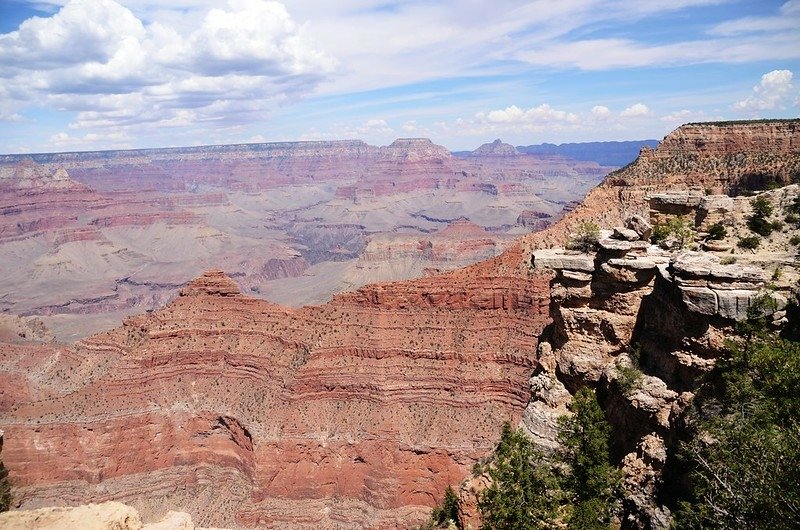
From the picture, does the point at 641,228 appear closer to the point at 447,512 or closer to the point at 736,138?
the point at 447,512

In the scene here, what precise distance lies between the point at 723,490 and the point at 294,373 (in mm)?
39737

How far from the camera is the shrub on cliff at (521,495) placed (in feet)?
53.3

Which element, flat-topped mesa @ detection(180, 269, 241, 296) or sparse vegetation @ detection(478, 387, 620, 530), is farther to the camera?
flat-topped mesa @ detection(180, 269, 241, 296)

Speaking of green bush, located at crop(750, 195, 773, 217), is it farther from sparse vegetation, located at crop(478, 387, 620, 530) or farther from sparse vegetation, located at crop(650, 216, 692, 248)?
sparse vegetation, located at crop(478, 387, 620, 530)

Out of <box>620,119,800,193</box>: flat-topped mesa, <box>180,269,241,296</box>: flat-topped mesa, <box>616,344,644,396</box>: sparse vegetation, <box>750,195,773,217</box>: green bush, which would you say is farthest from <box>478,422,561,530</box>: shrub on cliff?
<box>620,119,800,193</box>: flat-topped mesa

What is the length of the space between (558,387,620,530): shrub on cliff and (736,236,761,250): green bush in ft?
28.1

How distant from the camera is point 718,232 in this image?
21.4 meters

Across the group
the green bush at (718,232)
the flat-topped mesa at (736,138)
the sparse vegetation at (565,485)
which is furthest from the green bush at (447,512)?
the flat-topped mesa at (736,138)

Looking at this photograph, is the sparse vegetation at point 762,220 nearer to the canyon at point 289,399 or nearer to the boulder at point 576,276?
the boulder at point 576,276

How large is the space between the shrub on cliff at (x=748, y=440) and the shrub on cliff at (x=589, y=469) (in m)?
2.45

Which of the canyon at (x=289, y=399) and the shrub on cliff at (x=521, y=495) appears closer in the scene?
the shrub on cliff at (x=521, y=495)

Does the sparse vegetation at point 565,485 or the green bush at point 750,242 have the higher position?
the green bush at point 750,242

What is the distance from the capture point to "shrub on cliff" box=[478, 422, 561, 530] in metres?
16.2

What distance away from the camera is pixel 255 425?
46.0 m
